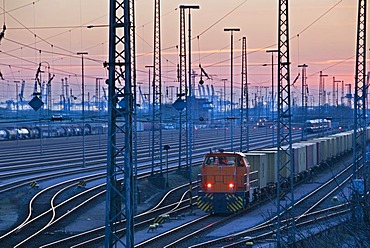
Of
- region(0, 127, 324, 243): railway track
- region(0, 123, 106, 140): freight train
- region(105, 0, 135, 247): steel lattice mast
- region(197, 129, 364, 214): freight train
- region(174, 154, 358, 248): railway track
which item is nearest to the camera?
region(105, 0, 135, 247): steel lattice mast

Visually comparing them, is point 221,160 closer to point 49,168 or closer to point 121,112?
point 121,112

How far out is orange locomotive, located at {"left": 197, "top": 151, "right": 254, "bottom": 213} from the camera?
37844 millimetres

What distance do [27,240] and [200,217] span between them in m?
10.1

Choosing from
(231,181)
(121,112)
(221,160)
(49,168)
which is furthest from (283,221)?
(49,168)

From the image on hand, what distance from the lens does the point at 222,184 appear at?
38.0 m

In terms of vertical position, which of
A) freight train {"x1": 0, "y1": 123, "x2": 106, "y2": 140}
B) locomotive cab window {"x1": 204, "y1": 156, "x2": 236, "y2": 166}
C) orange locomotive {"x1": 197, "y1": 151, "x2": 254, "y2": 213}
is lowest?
freight train {"x1": 0, "y1": 123, "x2": 106, "y2": 140}

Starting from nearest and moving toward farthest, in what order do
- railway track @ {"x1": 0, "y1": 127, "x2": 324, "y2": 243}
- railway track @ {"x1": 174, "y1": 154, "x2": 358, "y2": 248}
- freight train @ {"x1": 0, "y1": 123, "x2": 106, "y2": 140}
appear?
Result: 1. railway track @ {"x1": 174, "y1": 154, "x2": 358, "y2": 248}
2. railway track @ {"x1": 0, "y1": 127, "x2": 324, "y2": 243}
3. freight train @ {"x1": 0, "y1": 123, "x2": 106, "y2": 140}

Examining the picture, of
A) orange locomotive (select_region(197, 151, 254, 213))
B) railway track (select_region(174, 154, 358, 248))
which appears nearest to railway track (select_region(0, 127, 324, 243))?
railway track (select_region(174, 154, 358, 248))

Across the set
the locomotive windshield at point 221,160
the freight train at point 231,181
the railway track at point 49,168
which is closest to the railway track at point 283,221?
the freight train at point 231,181

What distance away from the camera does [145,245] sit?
29.2 meters

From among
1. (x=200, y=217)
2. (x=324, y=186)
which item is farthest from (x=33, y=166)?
(x=200, y=217)

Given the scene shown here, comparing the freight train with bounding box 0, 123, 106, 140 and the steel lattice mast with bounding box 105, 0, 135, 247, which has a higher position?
the steel lattice mast with bounding box 105, 0, 135, 247

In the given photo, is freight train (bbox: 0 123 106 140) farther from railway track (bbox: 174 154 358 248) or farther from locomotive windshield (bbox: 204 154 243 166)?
locomotive windshield (bbox: 204 154 243 166)

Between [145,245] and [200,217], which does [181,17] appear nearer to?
[200,217]
